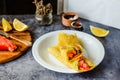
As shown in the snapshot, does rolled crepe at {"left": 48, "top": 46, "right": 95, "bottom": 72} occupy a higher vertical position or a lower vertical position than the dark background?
lower

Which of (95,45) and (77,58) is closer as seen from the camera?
(77,58)

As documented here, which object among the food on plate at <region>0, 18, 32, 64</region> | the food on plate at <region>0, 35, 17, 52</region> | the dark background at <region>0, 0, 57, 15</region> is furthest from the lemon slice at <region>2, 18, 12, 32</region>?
the dark background at <region>0, 0, 57, 15</region>

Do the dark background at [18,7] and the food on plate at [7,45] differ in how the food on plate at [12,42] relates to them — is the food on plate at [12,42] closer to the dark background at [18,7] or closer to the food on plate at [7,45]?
the food on plate at [7,45]

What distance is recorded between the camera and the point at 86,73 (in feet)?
3.00

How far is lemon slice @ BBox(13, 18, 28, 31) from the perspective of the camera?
1090 mm

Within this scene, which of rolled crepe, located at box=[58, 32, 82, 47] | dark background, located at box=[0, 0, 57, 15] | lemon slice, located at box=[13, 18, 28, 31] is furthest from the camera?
dark background, located at box=[0, 0, 57, 15]

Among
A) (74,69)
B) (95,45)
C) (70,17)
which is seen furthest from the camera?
(70,17)

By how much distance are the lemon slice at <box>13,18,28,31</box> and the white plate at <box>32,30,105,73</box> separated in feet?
0.32

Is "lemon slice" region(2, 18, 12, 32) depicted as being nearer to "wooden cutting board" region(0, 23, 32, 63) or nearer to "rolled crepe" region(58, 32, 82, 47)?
"wooden cutting board" region(0, 23, 32, 63)

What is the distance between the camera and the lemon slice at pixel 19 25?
109cm

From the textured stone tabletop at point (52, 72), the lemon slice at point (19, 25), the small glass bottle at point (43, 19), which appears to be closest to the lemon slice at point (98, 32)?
the textured stone tabletop at point (52, 72)

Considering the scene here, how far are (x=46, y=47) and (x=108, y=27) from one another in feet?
1.11

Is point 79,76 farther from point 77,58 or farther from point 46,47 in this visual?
point 46,47

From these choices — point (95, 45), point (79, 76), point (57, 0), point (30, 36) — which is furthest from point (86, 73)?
point (57, 0)
